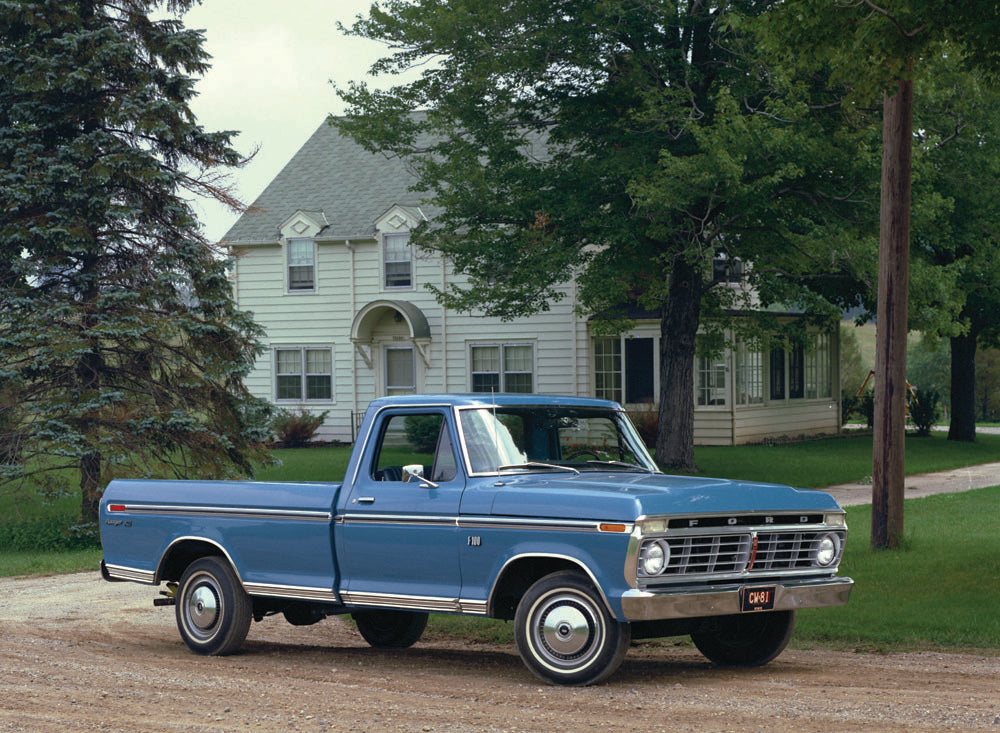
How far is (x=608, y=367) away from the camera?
3556cm

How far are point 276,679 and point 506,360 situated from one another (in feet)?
90.9

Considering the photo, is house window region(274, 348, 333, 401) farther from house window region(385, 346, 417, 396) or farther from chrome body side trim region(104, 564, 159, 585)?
chrome body side trim region(104, 564, 159, 585)

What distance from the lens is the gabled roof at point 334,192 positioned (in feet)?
127

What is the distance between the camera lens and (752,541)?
8.63 m

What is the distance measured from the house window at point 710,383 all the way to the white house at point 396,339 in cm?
3

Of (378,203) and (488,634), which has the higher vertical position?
(378,203)

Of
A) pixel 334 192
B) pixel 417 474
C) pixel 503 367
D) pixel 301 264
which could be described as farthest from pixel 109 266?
pixel 334 192

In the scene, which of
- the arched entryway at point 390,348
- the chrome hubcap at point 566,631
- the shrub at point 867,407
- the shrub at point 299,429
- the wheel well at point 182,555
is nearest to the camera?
the chrome hubcap at point 566,631

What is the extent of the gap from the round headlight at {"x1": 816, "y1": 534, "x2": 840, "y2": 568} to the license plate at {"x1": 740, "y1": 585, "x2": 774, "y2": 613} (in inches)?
24.3

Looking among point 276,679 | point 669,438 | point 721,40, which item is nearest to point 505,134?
point 721,40

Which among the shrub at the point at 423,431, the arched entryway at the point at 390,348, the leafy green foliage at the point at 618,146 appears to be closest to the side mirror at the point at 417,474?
the shrub at the point at 423,431

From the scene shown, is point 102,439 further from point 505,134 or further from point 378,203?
point 378,203

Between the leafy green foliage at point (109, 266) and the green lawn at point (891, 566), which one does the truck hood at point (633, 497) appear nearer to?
the green lawn at point (891, 566)

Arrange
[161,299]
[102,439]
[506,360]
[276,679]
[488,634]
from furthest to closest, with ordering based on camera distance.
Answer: [506,360] → [161,299] → [102,439] → [488,634] → [276,679]
